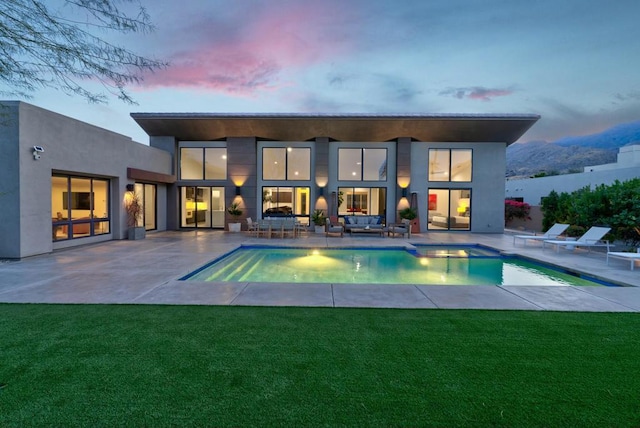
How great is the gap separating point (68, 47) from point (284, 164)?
12.5m

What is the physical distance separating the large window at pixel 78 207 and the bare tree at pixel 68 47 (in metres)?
7.34

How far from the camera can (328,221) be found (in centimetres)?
1336

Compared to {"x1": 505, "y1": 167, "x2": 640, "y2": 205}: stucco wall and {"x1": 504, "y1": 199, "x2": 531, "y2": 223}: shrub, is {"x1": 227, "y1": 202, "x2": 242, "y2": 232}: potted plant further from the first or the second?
{"x1": 505, "y1": 167, "x2": 640, "y2": 205}: stucco wall

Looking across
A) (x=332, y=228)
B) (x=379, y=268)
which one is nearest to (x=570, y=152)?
(x=332, y=228)

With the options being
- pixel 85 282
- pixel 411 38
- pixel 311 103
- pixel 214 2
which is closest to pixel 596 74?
pixel 411 38

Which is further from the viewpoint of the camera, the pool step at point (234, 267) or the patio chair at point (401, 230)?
the patio chair at point (401, 230)

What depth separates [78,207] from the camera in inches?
385

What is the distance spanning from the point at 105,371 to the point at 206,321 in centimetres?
116

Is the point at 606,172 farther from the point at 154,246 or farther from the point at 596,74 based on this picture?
the point at 154,246

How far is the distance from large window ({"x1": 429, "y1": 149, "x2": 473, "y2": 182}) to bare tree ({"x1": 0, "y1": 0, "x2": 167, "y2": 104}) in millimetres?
14034

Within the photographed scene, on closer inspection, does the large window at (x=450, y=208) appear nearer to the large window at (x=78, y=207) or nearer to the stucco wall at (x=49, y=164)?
the stucco wall at (x=49, y=164)

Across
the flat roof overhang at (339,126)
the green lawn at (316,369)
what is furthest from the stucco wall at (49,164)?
the green lawn at (316,369)

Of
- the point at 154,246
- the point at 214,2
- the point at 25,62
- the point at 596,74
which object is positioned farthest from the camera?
the point at 596,74

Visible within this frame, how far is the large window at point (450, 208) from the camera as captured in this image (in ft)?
49.4
